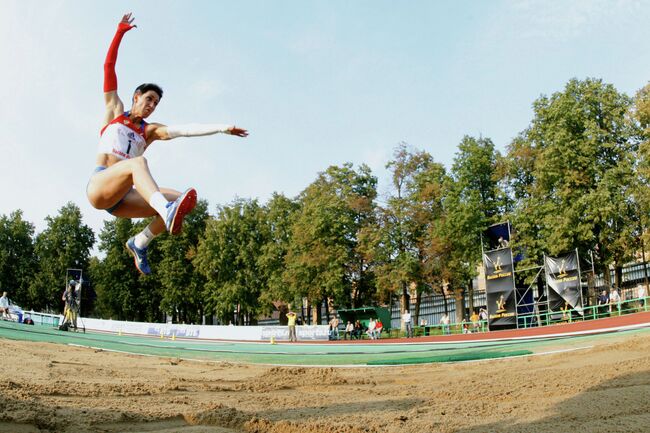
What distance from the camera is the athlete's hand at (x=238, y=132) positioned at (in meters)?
6.05

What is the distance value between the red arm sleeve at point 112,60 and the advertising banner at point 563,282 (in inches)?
976

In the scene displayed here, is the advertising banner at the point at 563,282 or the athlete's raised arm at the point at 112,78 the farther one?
the advertising banner at the point at 563,282

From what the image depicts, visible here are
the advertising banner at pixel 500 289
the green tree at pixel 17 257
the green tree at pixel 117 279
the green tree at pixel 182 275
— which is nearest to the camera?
the advertising banner at pixel 500 289

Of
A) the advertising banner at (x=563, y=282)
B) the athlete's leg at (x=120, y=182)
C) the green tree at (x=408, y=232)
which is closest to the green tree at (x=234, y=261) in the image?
the green tree at (x=408, y=232)

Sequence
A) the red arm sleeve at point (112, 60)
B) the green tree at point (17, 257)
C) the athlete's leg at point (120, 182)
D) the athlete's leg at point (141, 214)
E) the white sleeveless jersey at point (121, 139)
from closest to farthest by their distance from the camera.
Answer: the athlete's leg at point (120, 182) → the athlete's leg at point (141, 214) → the white sleeveless jersey at point (121, 139) → the red arm sleeve at point (112, 60) → the green tree at point (17, 257)

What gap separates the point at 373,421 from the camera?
6715mm

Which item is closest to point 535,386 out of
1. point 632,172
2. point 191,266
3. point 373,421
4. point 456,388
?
point 456,388

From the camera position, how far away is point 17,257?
60.5 m

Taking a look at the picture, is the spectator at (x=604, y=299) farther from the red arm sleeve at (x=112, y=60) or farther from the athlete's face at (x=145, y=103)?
the red arm sleeve at (x=112, y=60)

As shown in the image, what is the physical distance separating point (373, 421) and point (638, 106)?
2841 centimetres

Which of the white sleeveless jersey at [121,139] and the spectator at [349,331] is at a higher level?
the white sleeveless jersey at [121,139]

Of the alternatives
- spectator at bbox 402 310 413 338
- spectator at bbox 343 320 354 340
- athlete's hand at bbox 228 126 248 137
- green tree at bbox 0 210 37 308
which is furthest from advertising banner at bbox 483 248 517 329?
green tree at bbox 0 210 37 308

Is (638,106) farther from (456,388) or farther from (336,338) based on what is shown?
(456,388)

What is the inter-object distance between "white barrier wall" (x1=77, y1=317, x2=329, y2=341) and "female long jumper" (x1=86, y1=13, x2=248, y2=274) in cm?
2748
